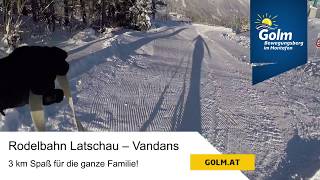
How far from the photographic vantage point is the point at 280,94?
11.5 metres

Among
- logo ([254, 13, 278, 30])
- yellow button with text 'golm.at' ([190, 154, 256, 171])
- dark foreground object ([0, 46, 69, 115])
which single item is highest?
logo ([254, 13, 278, 30])

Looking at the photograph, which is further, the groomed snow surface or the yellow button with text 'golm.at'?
the groomed snow surface

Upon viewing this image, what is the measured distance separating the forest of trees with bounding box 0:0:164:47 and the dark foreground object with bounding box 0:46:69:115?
9.14 m

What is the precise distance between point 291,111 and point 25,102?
21.5ft

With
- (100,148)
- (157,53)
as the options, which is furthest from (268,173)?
(157,53)

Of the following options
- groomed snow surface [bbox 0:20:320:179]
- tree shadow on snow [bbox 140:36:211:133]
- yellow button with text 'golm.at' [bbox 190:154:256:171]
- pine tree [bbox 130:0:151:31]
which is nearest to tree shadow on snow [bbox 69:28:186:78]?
groomed snow surface [bbox 0:20:320:179]

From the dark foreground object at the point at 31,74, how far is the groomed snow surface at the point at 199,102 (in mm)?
768

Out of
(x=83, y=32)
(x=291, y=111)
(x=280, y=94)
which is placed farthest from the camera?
(x=83, y=32)

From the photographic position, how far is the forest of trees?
15.7 metres

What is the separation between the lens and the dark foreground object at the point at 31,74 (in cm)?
598

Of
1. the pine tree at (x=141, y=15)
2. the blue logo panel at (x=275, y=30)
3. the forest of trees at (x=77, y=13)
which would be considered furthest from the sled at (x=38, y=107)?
the pine tree at (x=141, y=15)

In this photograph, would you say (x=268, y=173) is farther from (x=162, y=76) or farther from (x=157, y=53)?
(x=157, y=53)

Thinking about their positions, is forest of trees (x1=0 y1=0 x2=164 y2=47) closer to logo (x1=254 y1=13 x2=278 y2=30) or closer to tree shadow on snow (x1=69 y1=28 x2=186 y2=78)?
tree shadow on snow (x1=69 y1=28 x2=186 y2=78)

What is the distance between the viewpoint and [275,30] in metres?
8.45
